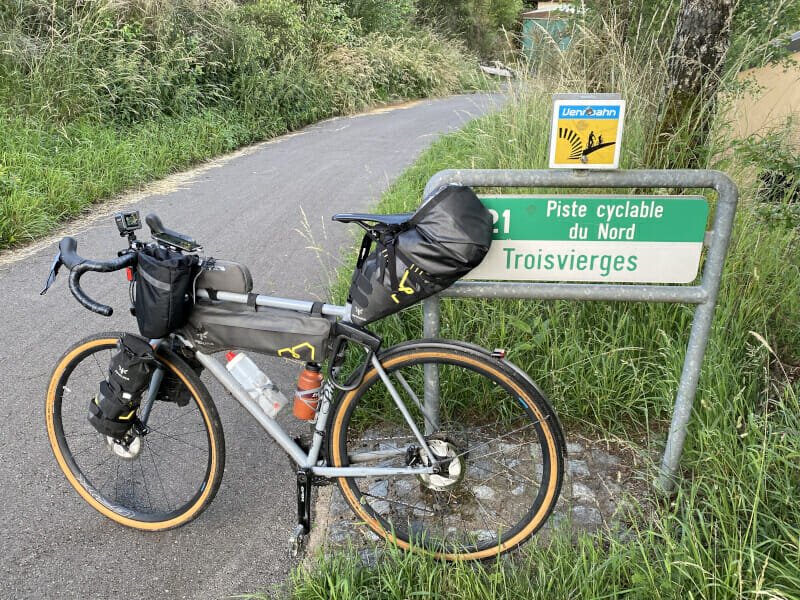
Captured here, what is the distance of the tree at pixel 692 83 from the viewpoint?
3.79m

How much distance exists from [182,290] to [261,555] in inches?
43.5

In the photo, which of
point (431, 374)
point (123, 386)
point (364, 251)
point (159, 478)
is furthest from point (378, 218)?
point (159, 478)

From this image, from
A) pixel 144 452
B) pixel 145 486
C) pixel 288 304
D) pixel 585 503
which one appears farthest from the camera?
pixel 144 452

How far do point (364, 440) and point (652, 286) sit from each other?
1559 mm

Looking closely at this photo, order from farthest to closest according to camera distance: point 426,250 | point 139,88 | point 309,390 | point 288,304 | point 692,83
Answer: point 139,88, point 692,83, point 309,390, point 288,304, point 426,250

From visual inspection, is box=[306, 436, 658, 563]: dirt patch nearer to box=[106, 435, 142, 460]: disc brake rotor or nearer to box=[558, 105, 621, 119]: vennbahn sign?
box=[106, 435, 142, 460]: disc brake rotor

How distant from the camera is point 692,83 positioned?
3904 mm

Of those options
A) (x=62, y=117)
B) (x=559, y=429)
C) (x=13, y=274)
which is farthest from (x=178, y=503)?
(x=62, y=117)

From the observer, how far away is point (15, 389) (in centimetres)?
362

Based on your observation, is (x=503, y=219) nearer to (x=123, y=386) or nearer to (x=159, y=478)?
(x=123, y=386)

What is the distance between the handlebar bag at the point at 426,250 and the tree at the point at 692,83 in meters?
2.27

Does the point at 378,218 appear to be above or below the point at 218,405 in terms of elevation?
above

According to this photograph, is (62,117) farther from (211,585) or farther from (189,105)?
(211,585)

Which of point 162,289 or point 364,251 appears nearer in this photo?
point 162,289
